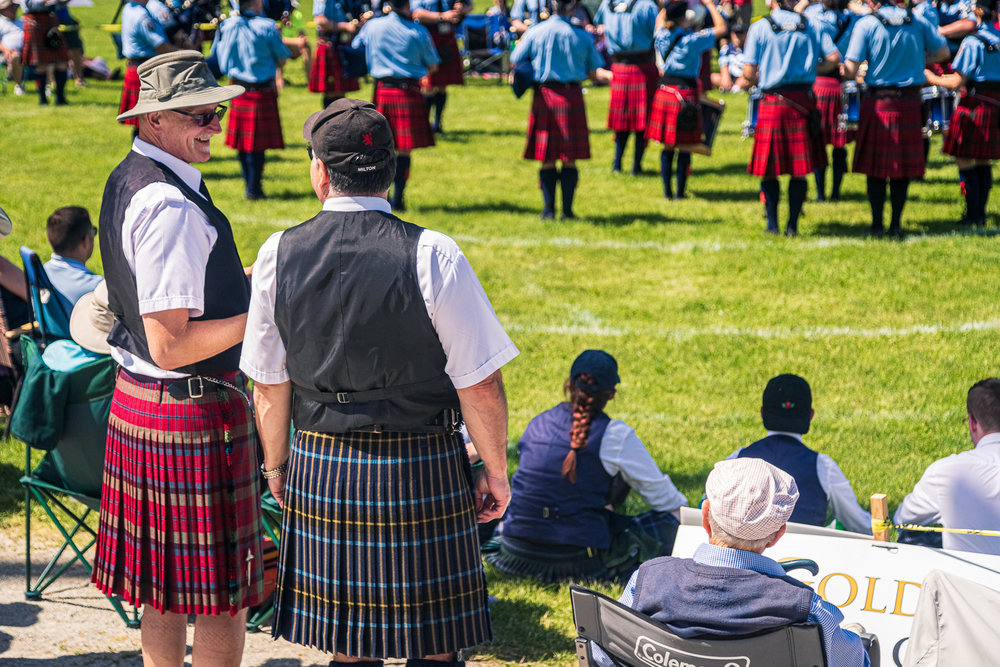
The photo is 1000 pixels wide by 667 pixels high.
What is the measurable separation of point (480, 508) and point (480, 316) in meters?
0.50

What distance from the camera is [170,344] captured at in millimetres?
2525

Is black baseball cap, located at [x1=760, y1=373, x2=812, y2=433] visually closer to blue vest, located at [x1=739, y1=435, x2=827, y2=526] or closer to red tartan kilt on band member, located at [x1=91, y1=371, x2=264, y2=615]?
blue vest, located at [x1=739, y1=435, x2=827, y2=526]

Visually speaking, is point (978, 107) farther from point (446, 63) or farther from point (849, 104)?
point (446, 63)

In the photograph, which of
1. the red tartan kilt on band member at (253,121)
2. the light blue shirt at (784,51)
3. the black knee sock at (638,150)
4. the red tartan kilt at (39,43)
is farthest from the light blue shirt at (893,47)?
the red tartan kilt at (39,43)

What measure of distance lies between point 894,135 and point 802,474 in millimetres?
5226

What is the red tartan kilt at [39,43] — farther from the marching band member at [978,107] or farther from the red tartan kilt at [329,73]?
the marching band member at [978,107]

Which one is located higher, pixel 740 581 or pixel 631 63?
pixel 631 63

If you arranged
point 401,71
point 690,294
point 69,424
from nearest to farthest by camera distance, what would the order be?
point 69,424 → point 690,294 → point 401,71

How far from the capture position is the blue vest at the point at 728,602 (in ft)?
6.97

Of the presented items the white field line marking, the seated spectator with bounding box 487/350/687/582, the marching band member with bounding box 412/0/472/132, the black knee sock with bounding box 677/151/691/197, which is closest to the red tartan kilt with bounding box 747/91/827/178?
the black knee sock with bounding box 677/151/691/197

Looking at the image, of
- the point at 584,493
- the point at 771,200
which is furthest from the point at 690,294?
the point at 584,493

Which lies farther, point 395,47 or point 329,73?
point 329,73

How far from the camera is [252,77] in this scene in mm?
9477

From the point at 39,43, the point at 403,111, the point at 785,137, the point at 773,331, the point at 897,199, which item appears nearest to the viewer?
the point at 773,331
